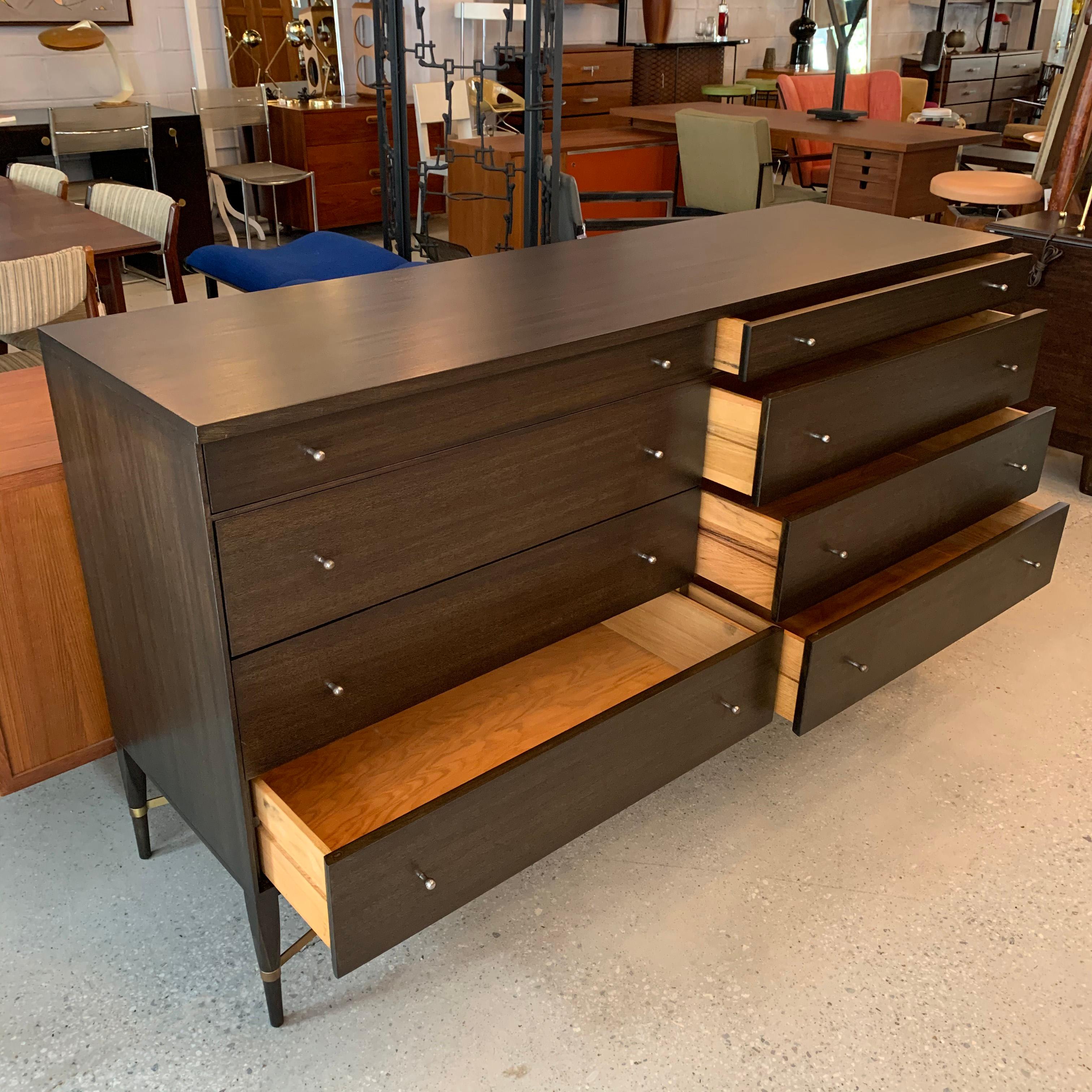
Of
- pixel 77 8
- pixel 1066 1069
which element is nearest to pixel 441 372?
pixel 1066 1069

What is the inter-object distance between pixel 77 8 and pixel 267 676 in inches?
215

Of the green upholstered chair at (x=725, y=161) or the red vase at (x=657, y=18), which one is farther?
the red vase at (x=657, y=18)

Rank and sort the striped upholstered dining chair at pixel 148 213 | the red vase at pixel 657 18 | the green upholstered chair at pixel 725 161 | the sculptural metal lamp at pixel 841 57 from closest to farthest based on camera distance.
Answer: the striped upholstered dining chair at pixel 148 213 < the green upholstered chair at pixel 725 161 < the sculptural metal lamp at pixel 841 57 < the red vase at pixel 657 18

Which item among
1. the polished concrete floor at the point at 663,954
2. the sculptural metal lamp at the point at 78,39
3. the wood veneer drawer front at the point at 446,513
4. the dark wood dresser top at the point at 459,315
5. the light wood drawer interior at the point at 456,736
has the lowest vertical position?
the polished concrete floor at the point at 663,954

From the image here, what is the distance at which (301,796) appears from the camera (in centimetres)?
134

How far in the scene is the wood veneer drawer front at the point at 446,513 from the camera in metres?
1.10

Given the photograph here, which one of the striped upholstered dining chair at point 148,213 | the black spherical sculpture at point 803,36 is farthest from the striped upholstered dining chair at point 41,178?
the black spherical sculpture at point 803,36

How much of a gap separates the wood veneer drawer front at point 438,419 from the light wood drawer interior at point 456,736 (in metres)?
0.39

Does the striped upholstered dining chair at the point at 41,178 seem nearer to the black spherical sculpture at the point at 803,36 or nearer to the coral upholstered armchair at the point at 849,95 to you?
the coral upholstered armchair at the point at 849,95

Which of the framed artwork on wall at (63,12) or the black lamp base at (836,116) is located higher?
the framed artwork on wall at (63,12)

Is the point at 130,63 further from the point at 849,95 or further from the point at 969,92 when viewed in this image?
the point at 969,92

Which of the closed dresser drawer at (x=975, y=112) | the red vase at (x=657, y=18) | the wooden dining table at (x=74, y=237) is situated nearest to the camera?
the wooden dining table at (x=74, y=237)

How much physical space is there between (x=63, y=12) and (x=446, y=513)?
17.6ft

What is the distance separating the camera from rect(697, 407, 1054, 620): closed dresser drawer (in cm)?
157
